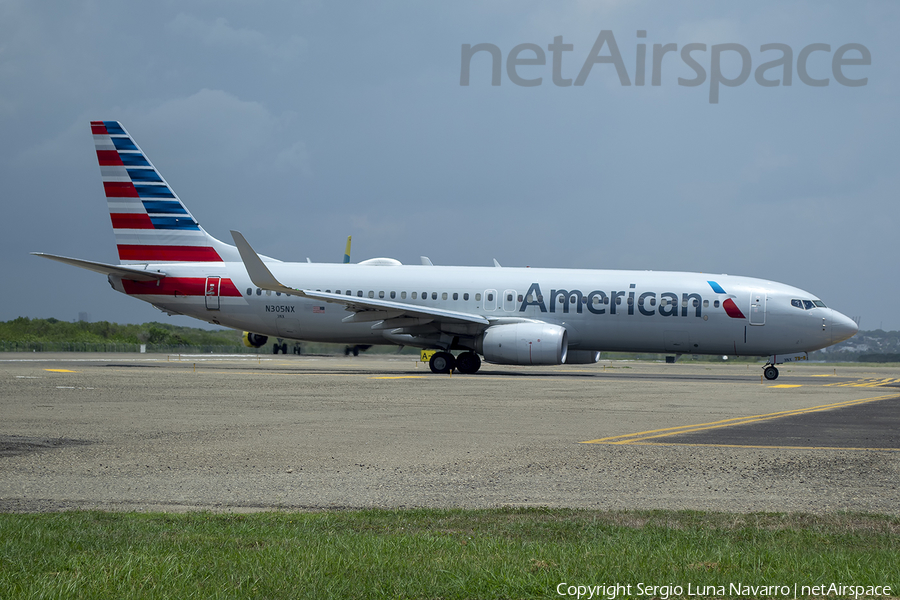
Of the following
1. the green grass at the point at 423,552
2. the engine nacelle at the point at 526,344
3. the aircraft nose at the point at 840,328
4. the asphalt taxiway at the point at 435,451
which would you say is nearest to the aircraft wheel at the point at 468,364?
the engine nacelle at the point at 526,344

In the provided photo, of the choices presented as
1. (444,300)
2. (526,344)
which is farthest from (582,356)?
(444,300)

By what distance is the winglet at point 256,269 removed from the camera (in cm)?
2739

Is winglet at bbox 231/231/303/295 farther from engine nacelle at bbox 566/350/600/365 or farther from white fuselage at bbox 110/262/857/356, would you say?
engine nacelle at bbox 566/350/600/365

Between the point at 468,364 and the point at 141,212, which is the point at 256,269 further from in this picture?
the point at 468,364

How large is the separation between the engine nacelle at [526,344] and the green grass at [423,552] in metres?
20.9

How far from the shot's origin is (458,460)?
941 centimetres

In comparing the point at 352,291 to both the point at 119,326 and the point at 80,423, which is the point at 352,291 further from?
the point at 119,326

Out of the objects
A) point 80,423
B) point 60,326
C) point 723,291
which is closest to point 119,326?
point 60,326

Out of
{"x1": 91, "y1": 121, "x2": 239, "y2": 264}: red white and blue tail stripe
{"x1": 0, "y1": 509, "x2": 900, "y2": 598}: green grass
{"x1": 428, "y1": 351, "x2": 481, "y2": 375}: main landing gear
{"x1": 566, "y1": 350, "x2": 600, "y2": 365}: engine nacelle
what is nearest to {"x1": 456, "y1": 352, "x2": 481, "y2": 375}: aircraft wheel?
{"x1": 428, "y1": 351, "x2": 481, "y2": 375}: main landing gear

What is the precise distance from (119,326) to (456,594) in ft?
239

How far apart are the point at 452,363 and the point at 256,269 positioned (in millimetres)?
7554

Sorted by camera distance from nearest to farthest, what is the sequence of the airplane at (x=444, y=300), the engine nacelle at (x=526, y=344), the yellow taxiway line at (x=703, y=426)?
the yellow taxiway line at (x=703, y=426), the engine nacelle at (x=526, y=344), the airplane at (x=444, y=300)

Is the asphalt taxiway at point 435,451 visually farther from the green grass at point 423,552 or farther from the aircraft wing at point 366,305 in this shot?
the aircraft wing at point 366,305

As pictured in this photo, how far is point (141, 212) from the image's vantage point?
3306cm
